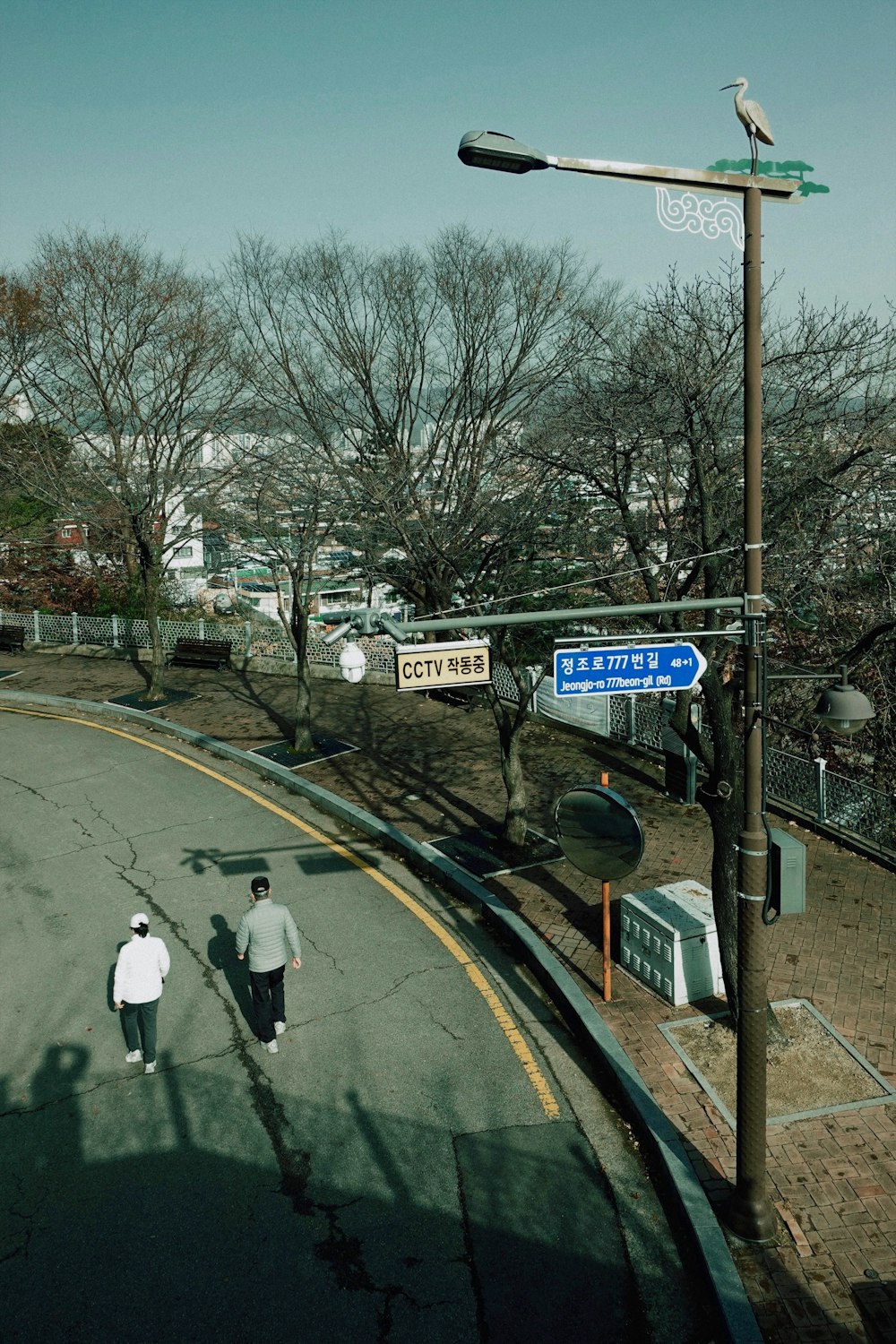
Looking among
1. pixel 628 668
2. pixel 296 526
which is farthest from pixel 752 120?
pixel 296 526

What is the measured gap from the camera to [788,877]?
659cm

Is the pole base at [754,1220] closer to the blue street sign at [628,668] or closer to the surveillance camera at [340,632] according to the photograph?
the blue street sign at [628,668]

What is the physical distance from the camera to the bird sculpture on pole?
6289 millimetres

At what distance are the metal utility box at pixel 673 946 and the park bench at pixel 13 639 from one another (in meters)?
24.5

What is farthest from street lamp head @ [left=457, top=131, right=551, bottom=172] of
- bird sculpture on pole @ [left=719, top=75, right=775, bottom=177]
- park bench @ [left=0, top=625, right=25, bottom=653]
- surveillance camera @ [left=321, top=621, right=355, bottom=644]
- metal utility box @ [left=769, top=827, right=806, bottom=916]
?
park bench @ [left=0, top=625, right=25, bottom=653]

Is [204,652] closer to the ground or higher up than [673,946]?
higher up

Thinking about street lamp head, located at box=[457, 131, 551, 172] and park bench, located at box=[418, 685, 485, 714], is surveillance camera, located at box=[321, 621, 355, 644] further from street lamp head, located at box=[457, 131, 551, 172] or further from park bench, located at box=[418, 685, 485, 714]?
park bench, located at box=[418, 685, 485, 714]

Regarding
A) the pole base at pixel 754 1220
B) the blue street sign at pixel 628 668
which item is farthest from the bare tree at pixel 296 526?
the pole base at pixel 754 1220

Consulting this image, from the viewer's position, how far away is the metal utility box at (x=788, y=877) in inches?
259

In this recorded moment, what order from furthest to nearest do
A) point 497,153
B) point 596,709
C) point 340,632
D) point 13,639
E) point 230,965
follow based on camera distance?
1. point 13,639
2. point 596,709
3. point 230,965
4. point 340,632
5. point 497,153

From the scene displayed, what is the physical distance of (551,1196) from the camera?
21.7ft

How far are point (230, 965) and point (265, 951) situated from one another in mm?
1942

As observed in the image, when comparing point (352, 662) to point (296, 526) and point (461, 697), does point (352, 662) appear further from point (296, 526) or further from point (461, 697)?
point (461, 697)

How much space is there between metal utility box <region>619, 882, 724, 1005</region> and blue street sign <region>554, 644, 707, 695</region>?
3.28 meters
